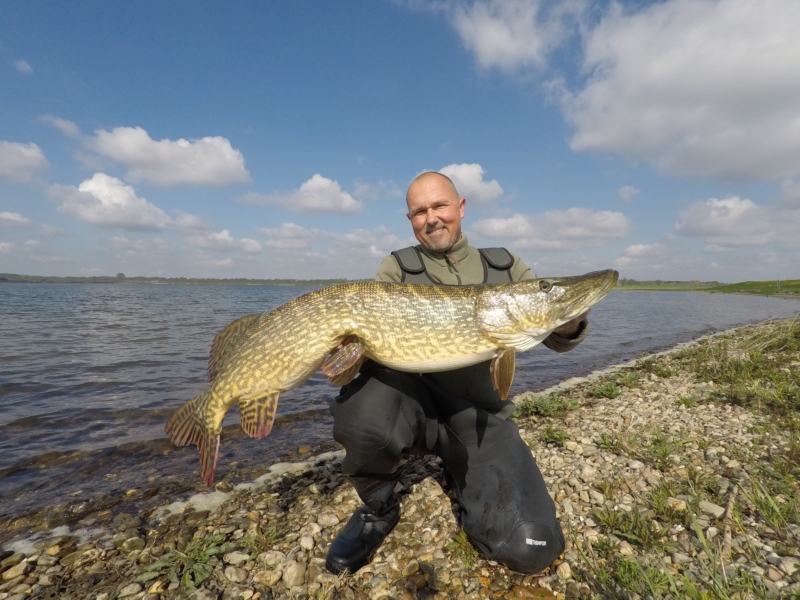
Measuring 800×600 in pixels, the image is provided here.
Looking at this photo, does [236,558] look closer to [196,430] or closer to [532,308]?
[196,430]

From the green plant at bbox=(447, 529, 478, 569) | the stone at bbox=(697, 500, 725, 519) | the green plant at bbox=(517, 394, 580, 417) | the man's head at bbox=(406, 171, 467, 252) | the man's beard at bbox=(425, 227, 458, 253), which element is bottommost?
the green plant at bbox=(447, 529, 478, 569)

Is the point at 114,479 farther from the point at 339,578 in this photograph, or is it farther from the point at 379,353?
the point at 379,353

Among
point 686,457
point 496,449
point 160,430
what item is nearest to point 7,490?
point 160,430

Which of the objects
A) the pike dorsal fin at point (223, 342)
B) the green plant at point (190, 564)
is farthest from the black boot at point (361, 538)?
the pike dorsal fin at point (223, 342)

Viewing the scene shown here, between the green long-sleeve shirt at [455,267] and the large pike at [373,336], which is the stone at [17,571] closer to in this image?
the large pike at [373,336]

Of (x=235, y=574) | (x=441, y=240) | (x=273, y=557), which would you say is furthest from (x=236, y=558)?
(x=441, y=240)

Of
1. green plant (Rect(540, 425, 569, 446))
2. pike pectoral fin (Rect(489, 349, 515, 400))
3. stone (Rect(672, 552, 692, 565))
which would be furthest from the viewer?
green plant (Rect(540, 425, 569, 446))

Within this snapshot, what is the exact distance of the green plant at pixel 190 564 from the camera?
2.58 metres

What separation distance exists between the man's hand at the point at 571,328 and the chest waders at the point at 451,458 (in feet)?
2.32

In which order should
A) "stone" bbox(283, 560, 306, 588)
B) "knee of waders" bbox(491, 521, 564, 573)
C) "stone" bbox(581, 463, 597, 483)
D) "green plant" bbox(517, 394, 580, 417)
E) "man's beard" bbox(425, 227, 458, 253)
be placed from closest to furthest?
1. "knee of waders" bbox(491, 521, 564, 573)
2. "stone" bbox(283, 560, 306, 588)
3. "stone" bbox(581, 463, 597, 483)
4. "man's beard" bbox(425, 227, 458, 253)
5. "green plant" bbox(517, 394, 580, 417)

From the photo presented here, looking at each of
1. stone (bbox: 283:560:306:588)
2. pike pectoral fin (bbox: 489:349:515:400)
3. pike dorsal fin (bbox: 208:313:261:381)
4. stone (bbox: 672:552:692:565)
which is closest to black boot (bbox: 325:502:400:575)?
stone (bbox: 283:560:306:588)

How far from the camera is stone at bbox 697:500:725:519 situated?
268 cm

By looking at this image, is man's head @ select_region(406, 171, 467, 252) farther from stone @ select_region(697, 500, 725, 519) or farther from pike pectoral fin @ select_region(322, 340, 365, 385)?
stone @ select_region(697, 500, 725, 519)

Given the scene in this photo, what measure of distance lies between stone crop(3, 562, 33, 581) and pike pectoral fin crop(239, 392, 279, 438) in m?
1.90
